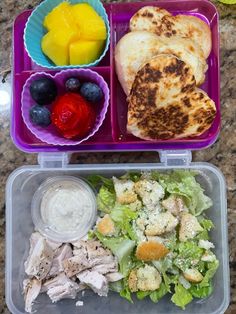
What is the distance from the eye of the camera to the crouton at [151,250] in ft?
4.01

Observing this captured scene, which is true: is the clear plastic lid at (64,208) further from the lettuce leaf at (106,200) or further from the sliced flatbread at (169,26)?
the sliced flatbread at (169,26)

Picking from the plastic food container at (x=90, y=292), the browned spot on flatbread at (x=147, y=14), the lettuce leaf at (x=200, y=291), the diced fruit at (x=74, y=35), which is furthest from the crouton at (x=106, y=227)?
the browned spot on flatbread at (x=147, y=14)

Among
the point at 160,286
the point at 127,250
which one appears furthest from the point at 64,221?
the point at 160,286

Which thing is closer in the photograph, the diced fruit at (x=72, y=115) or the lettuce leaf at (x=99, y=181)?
the diced fruit at (x=72, y=115)

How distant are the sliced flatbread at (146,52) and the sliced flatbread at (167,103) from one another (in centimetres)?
3

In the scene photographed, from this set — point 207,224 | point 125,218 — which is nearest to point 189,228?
point 207,224

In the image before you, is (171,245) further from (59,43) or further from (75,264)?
(59,43)

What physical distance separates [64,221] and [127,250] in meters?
0.16

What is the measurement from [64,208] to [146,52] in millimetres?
405

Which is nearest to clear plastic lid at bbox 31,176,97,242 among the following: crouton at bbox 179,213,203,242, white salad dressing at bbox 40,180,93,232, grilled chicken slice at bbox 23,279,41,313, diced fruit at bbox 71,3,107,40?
white salad dressing at bbox 40,180,93,232

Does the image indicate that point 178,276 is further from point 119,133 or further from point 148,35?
point 148,35

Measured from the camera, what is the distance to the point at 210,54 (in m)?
1.27

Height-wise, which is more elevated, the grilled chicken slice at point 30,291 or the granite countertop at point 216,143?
the granite countertop at point 216,143

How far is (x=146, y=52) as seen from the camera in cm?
119
